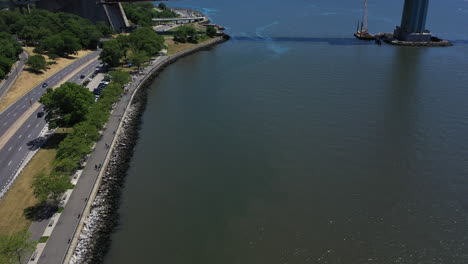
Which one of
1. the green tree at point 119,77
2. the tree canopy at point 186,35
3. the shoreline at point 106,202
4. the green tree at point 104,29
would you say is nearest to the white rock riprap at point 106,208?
the shoreline at point 106,202

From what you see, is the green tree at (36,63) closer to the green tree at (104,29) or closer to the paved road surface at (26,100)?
the paved road surface at (26,100)

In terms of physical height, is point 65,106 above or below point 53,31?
below

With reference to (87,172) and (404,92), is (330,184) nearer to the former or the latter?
(87,172)

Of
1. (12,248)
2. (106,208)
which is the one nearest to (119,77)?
(106,208)

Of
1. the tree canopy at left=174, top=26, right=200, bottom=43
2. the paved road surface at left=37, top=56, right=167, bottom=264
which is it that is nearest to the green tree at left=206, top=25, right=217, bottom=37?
the tree canopy at left=174, top=26, right=200, bottom=43

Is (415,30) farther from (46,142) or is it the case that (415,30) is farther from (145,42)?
(46,142)

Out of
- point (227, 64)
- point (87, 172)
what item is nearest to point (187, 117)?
point (87, 172)
